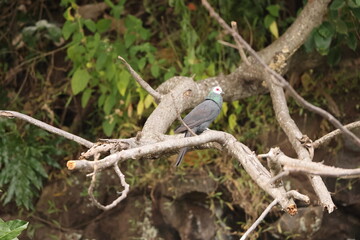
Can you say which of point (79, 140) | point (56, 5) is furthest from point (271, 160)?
point (56, 5)

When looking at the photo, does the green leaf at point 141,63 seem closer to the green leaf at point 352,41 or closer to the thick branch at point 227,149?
the green leaf at point 352,41

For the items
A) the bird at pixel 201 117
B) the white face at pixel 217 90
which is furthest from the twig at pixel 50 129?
the white face at pixel 217 90

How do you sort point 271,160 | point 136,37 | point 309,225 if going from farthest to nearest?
point 136,37 → point 309,225 → point 271,160

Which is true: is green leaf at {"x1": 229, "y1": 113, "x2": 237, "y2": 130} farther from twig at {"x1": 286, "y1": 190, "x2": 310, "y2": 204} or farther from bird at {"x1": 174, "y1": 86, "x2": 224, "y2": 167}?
twig at {"x1": 286, "y1": 190, "x2": 310, "y2": 204}

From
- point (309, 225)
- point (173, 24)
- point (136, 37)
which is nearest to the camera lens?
point (309, 225)

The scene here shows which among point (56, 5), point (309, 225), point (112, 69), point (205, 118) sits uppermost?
point (56, 5)

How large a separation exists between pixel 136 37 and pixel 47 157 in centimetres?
102

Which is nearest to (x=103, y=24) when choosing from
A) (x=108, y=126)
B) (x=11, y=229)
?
(x=108, y=126)

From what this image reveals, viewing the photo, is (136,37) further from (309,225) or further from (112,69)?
(309,225)

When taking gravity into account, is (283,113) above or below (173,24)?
below

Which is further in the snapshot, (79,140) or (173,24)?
(173,24)

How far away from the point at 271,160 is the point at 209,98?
1.13 m

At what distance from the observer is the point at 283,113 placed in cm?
305

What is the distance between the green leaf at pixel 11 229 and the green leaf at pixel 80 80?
1826mm
